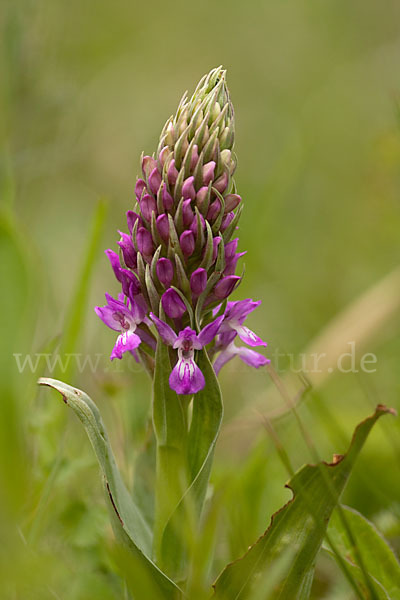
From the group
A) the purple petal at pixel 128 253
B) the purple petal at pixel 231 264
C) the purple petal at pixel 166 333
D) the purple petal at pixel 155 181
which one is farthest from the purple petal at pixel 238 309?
the purple petal at pixel 155 181

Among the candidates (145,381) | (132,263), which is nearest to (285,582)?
(132,263)

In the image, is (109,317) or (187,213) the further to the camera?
(109,317)

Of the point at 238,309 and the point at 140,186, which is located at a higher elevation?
the point at 140,186

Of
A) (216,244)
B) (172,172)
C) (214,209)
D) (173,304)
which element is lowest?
(173,304)

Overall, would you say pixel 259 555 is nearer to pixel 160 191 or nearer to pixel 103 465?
pixel 103 465

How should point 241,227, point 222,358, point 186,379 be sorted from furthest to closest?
point 241,227
point 222,358
point 186,379

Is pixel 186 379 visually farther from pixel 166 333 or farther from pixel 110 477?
pixel 110 477

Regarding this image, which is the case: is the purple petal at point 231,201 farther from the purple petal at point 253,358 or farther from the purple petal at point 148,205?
the purple petal at point 253,358

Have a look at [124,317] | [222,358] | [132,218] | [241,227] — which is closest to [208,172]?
[132,218]
